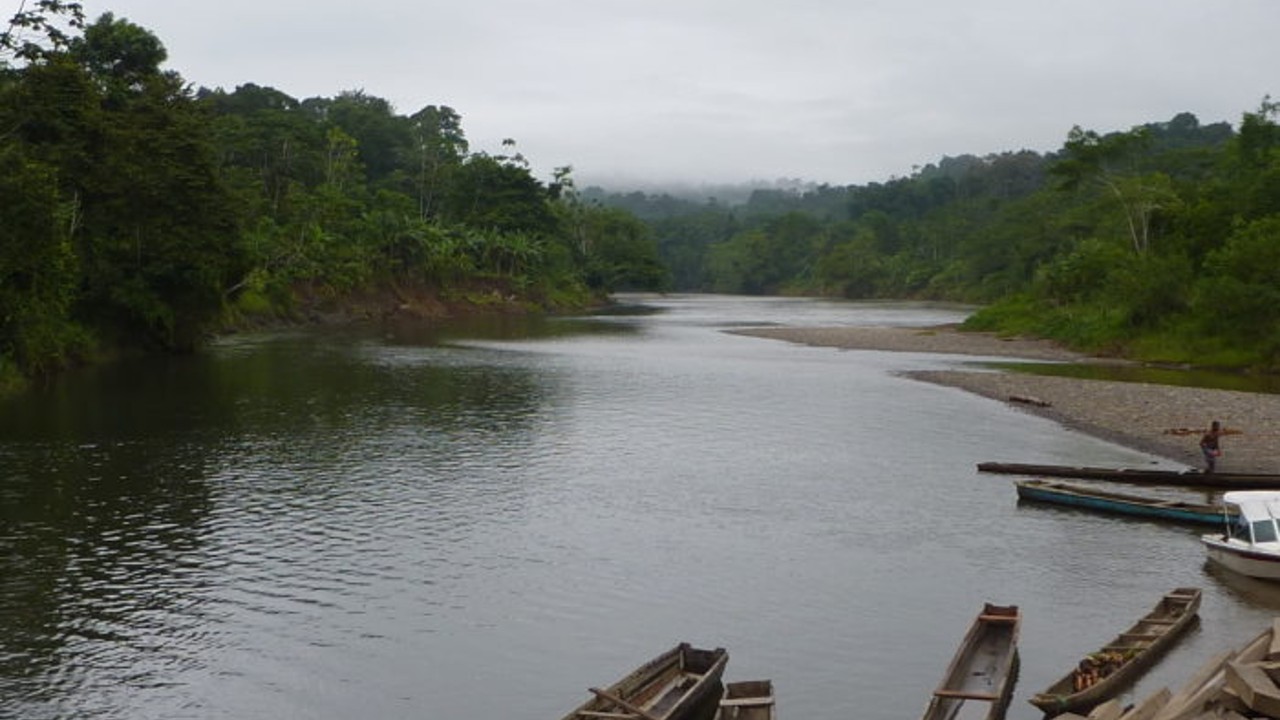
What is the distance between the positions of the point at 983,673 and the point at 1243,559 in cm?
1177

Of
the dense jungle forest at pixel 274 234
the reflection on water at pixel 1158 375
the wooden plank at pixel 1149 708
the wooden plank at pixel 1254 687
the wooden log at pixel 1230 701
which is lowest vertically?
the wooden plank at pixel 1149 708

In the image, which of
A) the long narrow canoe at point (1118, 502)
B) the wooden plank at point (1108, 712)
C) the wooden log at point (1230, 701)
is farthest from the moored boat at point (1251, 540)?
the wooden plank at point (1108, 712)

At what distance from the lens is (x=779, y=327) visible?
129250 mm

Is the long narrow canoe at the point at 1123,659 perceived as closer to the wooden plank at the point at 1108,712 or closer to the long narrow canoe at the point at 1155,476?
the wooden plank at the point at 1108,712

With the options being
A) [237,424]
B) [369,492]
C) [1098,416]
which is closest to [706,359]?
[1098,416]

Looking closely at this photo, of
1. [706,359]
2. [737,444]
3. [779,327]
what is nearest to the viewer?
[737,444]

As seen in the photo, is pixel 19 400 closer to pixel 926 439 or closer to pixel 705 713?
pixel 926 439

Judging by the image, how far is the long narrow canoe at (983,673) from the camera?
19297 mm

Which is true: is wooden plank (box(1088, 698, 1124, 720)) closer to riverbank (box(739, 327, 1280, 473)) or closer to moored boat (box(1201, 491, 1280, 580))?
moored boat (box(1201, 491, 1280, 580))

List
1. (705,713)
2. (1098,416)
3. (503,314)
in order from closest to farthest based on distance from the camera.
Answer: (705,713), (1098,416), (503,314)

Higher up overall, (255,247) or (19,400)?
(255,247)

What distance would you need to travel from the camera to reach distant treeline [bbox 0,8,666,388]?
185 feet

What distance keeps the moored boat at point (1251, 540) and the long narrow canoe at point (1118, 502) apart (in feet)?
11.4

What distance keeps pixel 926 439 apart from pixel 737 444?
878 centimetres
